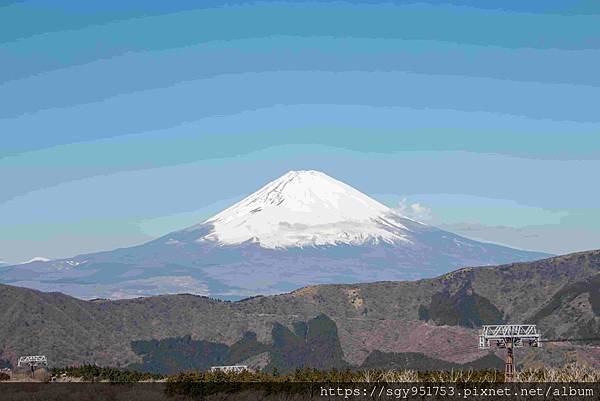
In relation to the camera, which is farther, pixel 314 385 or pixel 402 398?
pixel 314 385

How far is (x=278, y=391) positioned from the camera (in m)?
41.8

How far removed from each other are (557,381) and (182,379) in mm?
29744

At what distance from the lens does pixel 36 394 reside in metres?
40.5

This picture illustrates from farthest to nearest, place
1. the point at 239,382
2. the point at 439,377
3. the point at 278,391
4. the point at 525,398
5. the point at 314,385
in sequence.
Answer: the point at 239,382 < the point at 278,391 < the point at 314,385 < the point at 439,377 < the point at 525,398

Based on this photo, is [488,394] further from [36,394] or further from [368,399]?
[36,394]

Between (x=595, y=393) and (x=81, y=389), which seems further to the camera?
(x=81, y=389)

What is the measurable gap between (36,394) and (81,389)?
5209 mm

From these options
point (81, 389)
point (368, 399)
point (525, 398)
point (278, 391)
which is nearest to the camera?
point (525, 398)

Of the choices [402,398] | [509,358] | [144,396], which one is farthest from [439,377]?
[509,358]

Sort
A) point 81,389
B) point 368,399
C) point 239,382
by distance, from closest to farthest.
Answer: point 368,399, point 81,389, point 239,382

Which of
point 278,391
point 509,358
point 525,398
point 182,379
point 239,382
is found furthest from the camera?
point 509,358

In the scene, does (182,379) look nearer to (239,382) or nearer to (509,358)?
(239,382)

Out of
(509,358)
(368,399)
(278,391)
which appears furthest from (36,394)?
(509,358)

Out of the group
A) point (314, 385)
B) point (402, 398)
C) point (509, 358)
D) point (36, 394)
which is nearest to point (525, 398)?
point (402, 398)
